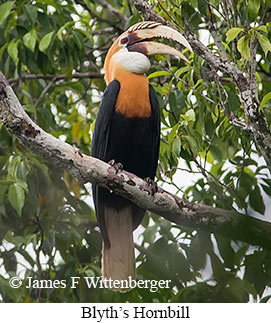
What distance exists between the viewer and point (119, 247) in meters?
2.26

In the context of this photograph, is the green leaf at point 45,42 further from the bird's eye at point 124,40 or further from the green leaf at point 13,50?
the bird's eye at point 124,40

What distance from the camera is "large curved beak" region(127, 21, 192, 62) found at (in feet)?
6.76

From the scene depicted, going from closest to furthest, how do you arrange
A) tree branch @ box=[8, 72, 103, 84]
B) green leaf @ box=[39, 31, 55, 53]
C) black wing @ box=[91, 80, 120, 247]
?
black wing @ box=[91, 80, 120, 247] < green leaf @ box=[39, 31, 55, 53] < tree branch @ box=[8, 72, 103, 84]

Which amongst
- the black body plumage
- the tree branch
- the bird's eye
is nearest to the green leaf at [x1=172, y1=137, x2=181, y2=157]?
the black body plumage

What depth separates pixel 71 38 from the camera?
2518 mm

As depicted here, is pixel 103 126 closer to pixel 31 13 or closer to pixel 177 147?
pixel 177 147

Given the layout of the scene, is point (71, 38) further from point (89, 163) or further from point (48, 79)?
point (89, 163)

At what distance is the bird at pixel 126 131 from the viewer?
7.27ft

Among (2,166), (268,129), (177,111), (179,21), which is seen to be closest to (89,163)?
(177,111)

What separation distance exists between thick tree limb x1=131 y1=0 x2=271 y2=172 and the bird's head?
7 cm

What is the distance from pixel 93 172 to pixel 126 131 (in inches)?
21.8

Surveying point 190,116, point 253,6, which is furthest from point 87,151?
point 253,6

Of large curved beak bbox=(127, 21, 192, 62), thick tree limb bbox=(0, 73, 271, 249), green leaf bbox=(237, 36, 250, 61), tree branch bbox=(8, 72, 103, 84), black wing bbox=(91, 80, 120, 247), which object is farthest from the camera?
tree branch bbox=(8, 72, 103, 84)

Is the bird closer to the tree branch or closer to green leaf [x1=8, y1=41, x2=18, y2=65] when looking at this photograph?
green leaf [x1=8, y1=41, x2=18, y2=65]
